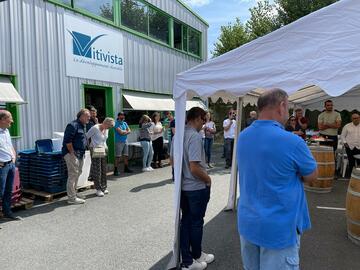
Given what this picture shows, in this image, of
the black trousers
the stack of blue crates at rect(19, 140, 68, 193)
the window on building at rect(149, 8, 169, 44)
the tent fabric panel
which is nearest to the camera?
the stack of blue crates at rect(19, 140, 68, 193)

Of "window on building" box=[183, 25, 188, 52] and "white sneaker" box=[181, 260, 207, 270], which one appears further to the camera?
"window on building" box=[183, 25, 188, 52]

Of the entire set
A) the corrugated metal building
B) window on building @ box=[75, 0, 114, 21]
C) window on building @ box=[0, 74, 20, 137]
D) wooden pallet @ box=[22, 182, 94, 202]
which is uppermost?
window on building @ box=[75, 0, 114, 21]

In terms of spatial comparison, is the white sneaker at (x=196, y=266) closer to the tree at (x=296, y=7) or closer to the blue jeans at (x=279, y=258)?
the blue jeans at (x=279, y=258)

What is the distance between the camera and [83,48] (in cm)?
914

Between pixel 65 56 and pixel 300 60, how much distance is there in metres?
6.53

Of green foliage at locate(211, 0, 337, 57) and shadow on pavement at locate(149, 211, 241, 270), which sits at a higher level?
green foliage at locate(211, 0, 337, 57)

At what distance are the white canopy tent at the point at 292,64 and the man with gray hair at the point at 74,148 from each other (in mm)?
2934

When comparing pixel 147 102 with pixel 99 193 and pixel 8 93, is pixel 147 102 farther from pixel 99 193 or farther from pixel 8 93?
pixel 8 93

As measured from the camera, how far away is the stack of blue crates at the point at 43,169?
6.90 metres

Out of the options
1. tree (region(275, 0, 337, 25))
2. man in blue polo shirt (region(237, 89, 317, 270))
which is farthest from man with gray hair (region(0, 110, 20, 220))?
tree (region(275, 0, 337, 25))

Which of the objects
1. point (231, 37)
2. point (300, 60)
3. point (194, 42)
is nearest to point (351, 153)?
point (300, 60)

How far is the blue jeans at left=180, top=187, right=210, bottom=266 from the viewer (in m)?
3.72

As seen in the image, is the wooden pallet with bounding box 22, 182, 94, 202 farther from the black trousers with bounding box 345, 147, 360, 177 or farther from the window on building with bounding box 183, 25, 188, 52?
the window on building with bounding box 183, 25, 188, 52

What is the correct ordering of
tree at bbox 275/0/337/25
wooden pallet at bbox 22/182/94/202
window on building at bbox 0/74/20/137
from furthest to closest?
tree at bbox 275/0/337/25 → window on building at bbox 0/74/20/137 → wooden pallet at bbox 22/182/94/202
